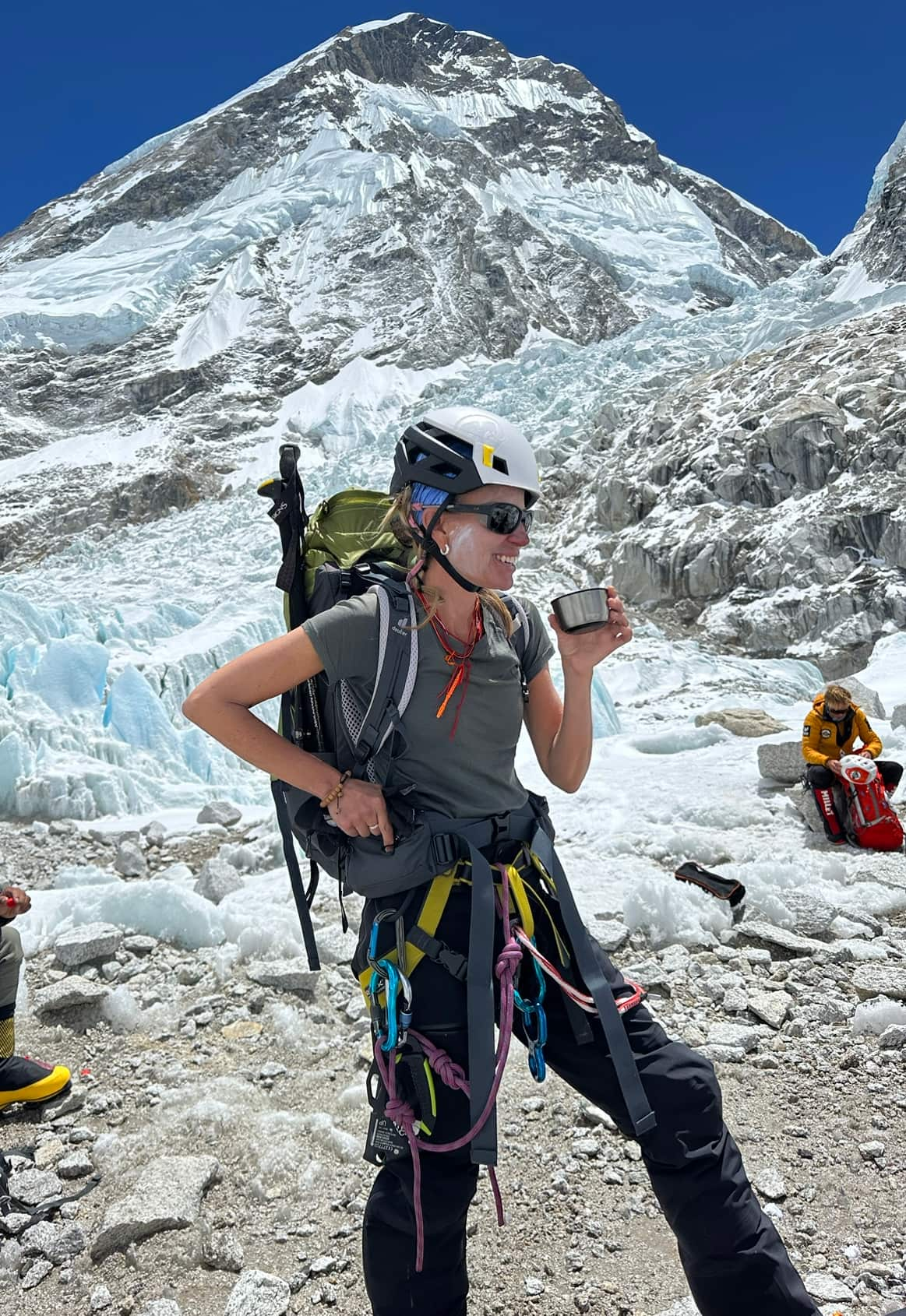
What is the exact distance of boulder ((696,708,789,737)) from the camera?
847 centimetres

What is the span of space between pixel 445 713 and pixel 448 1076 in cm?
72

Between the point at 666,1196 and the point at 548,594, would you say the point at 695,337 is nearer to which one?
the point at 548,594

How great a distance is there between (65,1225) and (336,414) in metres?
47.2

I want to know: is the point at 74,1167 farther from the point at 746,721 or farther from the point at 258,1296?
the point at 746,721

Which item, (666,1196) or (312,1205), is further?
(312,1205)

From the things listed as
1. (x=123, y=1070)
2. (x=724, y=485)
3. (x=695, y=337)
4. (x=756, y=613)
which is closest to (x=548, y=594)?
(x=756, y=613)

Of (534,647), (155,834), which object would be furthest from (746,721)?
(534,647)

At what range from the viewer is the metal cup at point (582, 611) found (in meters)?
1.88

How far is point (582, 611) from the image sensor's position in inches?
74.2

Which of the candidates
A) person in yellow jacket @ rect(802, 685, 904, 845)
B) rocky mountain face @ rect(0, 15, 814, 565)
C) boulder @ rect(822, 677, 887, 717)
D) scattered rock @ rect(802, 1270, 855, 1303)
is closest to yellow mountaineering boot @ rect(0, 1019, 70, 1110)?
scattered rock @ rect(802, 1270, 855, 1303)

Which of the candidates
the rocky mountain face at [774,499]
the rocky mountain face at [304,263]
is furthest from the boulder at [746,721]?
the rocky mountain face at [304,263]

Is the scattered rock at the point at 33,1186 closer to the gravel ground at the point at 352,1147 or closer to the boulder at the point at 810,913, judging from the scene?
the gravel ground at the point at 352,1147

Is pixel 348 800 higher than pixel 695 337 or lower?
lower

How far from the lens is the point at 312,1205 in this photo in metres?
2.55
